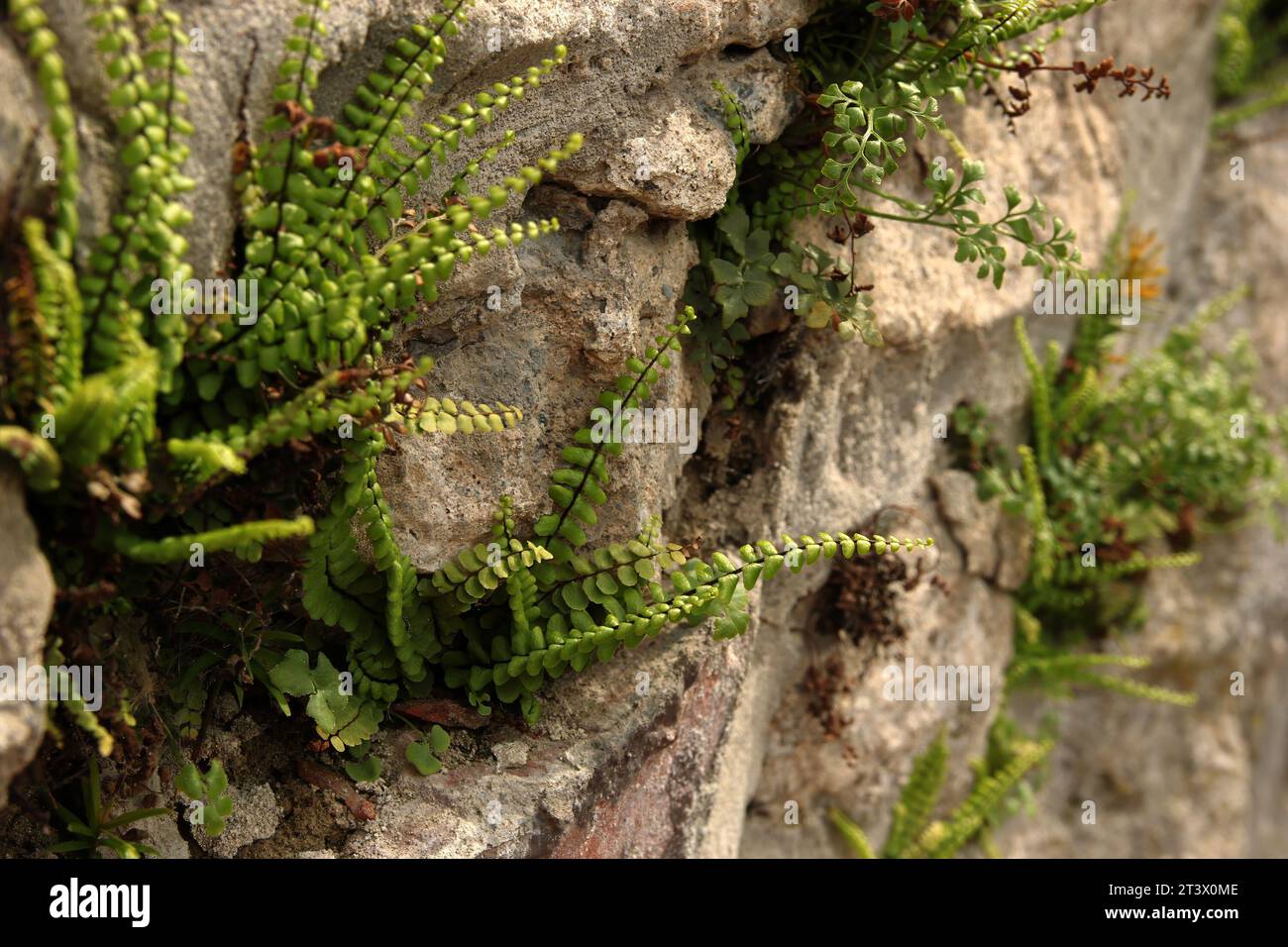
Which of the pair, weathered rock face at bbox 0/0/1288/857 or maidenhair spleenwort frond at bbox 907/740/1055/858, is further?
maidenhair spleenwort frond at bbox 907/740/1055/858

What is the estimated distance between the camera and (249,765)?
127 inches

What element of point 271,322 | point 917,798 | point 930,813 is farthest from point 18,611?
point 930,813

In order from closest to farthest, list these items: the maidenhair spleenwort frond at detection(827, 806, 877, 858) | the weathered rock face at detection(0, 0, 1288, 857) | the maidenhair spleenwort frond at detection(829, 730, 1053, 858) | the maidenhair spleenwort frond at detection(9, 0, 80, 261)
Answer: the maidenhair spleenwort frond at detection(9, 0, 80, 261), the weathered rock face at detection(0, 0, 1288, 857), the maidenhair spleenwort frond at detection(827, 806, 877, 858), the maidenhair spleenwort frond at detection(829, 730, 1053, 858)

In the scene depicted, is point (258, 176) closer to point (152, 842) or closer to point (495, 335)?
point (495, 335)

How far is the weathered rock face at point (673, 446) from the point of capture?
317cm

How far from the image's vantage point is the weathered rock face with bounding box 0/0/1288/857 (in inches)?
125

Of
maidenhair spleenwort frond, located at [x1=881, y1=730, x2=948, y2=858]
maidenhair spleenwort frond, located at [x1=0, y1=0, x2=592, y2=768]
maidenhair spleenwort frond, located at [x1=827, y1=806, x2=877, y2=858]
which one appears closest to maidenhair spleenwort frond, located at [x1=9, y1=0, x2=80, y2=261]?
maidenhair spleenwort frond, located at [x1=0, y1=0, x2=592, y2=768]

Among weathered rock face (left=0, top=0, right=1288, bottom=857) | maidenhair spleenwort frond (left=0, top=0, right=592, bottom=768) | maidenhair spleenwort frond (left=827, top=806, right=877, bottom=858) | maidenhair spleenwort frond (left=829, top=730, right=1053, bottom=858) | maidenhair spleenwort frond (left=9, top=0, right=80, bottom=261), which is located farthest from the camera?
maidenhair spleenwort frond (left=829, top=730, right=1053, bottom=858)

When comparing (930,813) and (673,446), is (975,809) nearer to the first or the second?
(930,813)

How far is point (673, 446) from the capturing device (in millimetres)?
3676

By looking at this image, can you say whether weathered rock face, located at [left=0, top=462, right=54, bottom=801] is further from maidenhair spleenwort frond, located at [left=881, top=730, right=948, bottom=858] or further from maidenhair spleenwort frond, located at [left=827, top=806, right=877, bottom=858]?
maidenhair spleenwort frond, located at [left=881, top=730, right=948, bottom=858]

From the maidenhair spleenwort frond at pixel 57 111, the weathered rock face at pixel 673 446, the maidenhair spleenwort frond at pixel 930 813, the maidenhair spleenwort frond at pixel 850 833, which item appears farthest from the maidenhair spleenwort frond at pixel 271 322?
the maidenhair spleenwort frond at pixel 930 813
